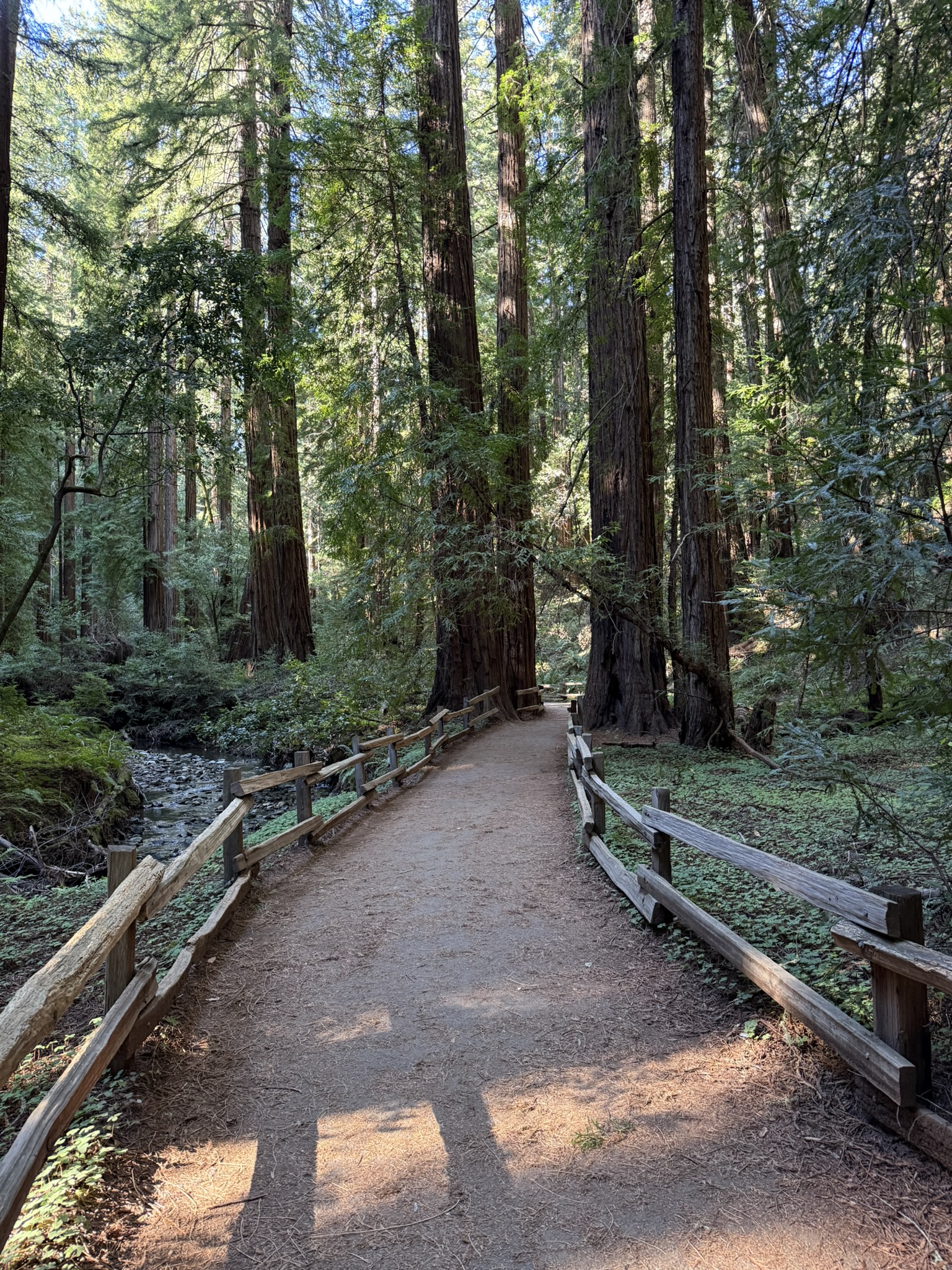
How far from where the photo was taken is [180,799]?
42.1 feet

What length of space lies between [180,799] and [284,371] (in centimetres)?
729

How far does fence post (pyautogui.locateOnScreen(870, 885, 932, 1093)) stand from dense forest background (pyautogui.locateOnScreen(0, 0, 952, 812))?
81 centimetres

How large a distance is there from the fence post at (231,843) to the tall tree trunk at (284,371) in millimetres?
7243

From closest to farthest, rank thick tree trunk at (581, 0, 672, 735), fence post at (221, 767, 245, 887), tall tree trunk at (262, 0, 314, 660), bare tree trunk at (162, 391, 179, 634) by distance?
fence post at (221, 767, 245, 887), thick tree trunk at (581, 0, 672, 735), tall tree trunk at (262, 0, 314, 660), bare tree trunk at (162, 391, 179, 634)

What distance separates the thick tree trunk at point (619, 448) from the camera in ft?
40.3

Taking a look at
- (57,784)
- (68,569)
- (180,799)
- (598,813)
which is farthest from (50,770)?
(68,569)

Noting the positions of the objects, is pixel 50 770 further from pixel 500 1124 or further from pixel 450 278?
pixel 450 278

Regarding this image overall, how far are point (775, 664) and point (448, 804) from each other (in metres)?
6.64

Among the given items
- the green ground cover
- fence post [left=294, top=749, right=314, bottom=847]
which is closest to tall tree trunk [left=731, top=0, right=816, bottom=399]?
the green ground cover

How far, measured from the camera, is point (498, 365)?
1555cm

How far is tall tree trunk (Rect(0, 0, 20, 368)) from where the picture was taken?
8.90m

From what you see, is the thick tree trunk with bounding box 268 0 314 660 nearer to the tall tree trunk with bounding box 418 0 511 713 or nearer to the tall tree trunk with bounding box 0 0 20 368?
the tall tree trunk with bounding box 418 0 511 713

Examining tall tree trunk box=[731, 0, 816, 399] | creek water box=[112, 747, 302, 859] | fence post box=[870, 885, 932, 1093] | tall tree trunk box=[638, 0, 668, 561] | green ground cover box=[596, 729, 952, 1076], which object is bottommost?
creek water box=[112, 747, 302, 859]

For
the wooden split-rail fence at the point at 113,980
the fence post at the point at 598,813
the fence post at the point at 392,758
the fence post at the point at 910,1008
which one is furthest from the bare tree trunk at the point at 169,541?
the fence post at the point at 910,1008
